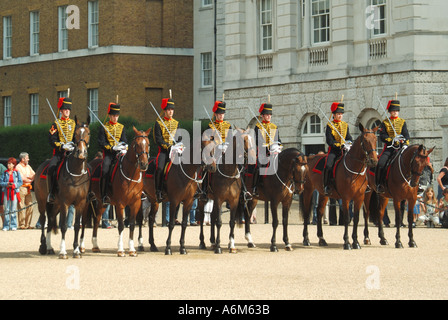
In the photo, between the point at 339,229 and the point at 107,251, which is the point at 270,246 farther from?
the point at 339,229

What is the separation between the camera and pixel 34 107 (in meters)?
57.0

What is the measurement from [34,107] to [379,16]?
79.8ft

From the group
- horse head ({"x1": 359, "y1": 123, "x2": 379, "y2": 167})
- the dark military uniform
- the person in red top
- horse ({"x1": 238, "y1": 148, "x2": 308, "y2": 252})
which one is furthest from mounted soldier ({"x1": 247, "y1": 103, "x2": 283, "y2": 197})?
the person in red top

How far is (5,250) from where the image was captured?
22.5m

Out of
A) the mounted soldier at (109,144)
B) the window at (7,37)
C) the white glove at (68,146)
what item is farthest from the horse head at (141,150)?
the window at (7,37)

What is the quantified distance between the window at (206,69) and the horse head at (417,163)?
99.3 ft

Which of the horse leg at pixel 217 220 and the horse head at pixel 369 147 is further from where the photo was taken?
the horse head at pixel 369 147

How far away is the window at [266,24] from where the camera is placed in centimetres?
4400

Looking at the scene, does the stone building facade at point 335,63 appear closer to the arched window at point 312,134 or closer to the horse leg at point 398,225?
the arched window at point 312,134

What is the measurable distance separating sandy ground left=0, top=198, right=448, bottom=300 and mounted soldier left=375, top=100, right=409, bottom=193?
1.53 m

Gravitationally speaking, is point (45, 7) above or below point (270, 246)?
above

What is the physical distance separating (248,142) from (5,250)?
5.71m
